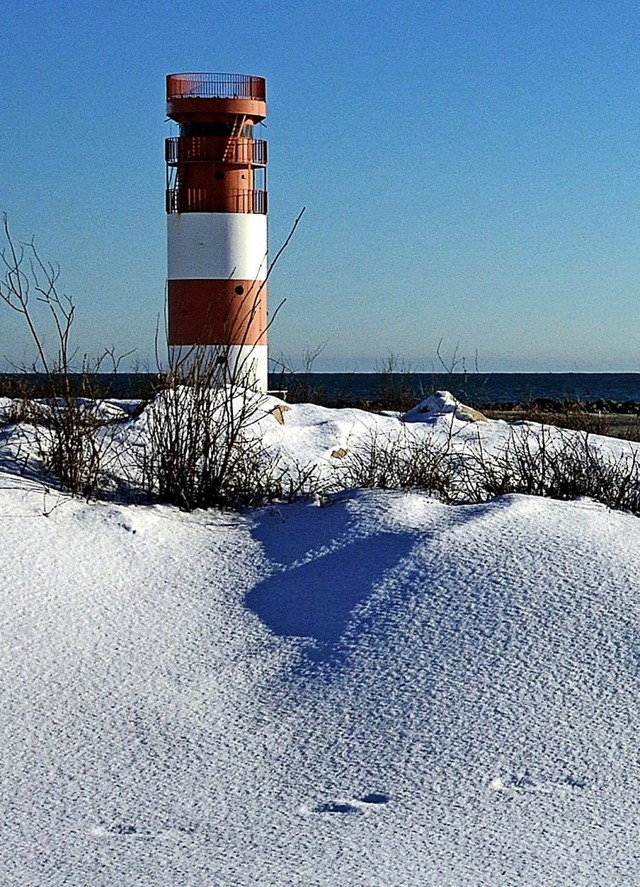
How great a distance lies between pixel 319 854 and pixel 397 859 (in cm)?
22

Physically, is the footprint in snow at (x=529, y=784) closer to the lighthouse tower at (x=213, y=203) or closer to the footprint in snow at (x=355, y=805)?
the footprint in snow at (x=355, y=805)

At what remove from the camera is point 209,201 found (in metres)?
13.5

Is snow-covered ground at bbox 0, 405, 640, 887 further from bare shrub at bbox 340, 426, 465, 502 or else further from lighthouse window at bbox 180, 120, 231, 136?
lighthouse window at bbox 180, 120, 231, 136

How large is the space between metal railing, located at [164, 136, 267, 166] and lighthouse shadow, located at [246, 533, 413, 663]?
8.75 m

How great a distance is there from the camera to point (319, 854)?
3.22 metres

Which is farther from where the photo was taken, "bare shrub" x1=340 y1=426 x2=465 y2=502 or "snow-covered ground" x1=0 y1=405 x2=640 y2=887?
"bare shrub" x1=340 y1=426 x2=465 y2=502

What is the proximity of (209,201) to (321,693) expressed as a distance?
10006 millimetres

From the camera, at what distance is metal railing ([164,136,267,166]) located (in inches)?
524

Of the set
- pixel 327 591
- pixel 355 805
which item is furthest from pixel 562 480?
pixel 355 805

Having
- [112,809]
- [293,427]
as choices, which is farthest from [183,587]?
[293,427]

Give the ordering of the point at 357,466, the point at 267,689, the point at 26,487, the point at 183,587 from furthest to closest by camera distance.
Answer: the point at 357,466 → the point at 26,487 → the point at 183,587 → the point at 267,689

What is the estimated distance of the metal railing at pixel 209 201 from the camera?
13430mm

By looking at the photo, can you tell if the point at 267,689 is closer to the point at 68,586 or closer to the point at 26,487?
the point at 68,586

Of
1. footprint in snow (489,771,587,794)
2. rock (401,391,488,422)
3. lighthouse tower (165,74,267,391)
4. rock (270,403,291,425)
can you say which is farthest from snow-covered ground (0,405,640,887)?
lighthouse tower (165,74,267,391)
